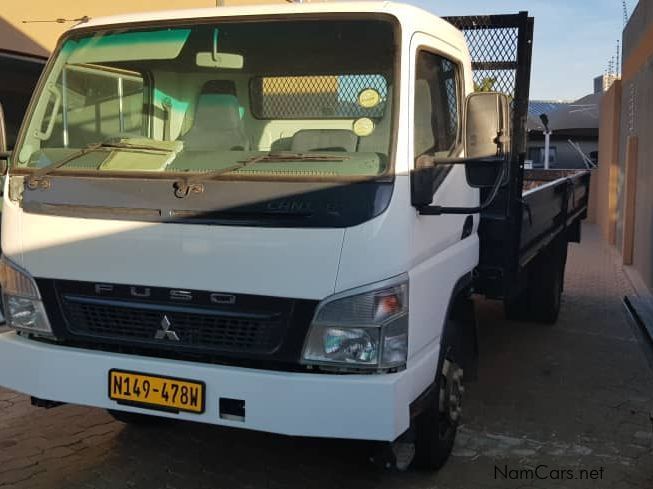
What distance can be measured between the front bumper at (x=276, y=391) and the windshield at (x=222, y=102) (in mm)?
805

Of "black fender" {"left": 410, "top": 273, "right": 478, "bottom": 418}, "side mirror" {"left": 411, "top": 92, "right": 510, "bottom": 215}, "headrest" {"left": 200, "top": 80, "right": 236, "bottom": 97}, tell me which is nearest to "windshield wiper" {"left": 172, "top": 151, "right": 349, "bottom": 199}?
→ "side mirror" {"left": 411, "top": 92, "right": 510, "bottom": 215}

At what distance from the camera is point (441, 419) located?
12.1ft

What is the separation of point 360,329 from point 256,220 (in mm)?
605

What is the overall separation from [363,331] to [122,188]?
48.0 inches

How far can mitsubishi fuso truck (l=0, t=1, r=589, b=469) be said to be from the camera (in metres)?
2.86

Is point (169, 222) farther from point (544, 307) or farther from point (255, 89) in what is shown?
point (544, 307)

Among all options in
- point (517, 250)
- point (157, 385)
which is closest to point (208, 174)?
point (157, 385)

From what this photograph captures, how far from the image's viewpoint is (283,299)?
9.50 feet

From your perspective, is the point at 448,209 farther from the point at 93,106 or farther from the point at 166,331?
the point at 93,106

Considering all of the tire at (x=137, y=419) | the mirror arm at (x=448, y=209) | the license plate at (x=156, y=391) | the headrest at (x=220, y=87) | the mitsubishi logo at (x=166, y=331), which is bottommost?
the tire at (x=137, y=419)

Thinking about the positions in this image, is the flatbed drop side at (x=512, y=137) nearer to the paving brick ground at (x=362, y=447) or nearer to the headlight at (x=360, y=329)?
the paving brick ground at (x=362, y=447)

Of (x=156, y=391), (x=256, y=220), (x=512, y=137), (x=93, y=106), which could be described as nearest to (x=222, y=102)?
(x=93, y=106)

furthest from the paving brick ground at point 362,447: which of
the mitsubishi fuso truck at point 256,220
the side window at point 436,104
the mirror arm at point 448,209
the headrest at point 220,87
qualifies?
the headrest at point 220,87

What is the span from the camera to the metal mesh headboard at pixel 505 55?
4.26m
